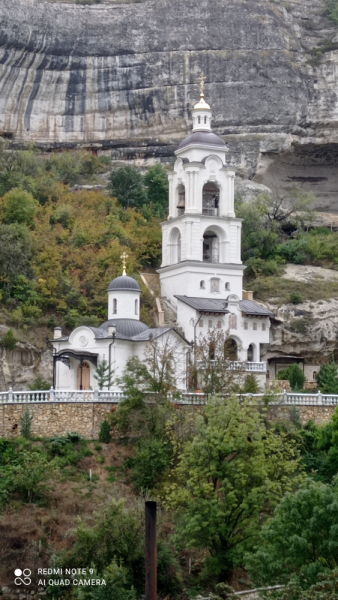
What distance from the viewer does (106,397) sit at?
4941 cm

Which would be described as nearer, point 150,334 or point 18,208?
point 150,334

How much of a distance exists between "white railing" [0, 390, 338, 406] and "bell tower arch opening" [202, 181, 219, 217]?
1575 centimetres

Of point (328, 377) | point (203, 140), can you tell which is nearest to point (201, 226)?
point (203, 140)

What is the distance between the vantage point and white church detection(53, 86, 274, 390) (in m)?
58.0

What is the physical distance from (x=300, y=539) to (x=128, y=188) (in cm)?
4315

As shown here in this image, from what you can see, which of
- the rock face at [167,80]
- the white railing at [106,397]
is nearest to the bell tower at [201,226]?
the white railing at [106,397]

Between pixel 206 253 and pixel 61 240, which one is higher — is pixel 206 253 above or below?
below

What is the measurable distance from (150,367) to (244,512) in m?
12.2

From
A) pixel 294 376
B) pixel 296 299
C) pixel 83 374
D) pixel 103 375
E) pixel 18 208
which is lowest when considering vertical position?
pixel 103 375

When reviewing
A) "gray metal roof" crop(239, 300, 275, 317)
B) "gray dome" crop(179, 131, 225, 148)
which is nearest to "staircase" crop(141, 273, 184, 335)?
"gray metal roof" crop(239, 300, 275, 317)

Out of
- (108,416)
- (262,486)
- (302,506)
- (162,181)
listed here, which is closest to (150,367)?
(108,416)

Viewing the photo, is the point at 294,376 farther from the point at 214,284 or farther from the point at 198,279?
the point at 198,279

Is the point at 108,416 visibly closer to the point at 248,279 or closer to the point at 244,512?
the point at 244,512

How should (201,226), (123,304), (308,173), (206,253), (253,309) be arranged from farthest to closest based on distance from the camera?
(308,173) → (206,253) → (201,226) → (253,309) → (123,304)
